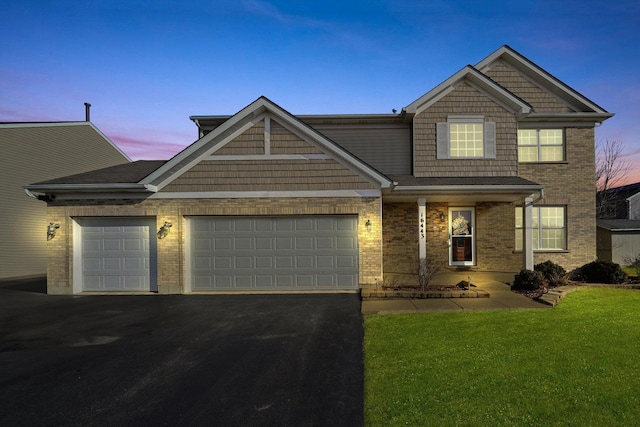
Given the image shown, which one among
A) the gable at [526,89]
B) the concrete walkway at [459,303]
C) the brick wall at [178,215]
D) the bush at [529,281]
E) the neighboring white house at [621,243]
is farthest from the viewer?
the neighboring white house at [621,243]

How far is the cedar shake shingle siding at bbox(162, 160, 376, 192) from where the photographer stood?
429 inches

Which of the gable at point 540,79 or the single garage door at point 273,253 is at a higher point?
the gable at point 540,79

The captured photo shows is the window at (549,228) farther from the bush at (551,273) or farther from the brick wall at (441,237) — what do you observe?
the bush at (551,273)

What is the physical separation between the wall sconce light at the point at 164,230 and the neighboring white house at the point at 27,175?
947 centimetres

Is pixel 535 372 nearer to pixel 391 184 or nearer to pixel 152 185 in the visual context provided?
pixel 391 184

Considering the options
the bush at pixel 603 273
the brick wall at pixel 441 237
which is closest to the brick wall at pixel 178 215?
the brick wall at pixel 441 237

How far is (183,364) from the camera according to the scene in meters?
5.46

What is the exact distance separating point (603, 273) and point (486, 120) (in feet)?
22.1

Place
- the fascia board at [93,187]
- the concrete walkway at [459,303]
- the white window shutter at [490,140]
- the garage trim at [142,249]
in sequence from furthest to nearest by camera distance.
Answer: the white window shutter at [490,140], the garage trim at [142,249], the fascia board at [93,187], the concrete walkway at [459,303]

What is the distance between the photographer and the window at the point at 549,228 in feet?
46.4

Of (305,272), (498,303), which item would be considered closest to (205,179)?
(305,272)

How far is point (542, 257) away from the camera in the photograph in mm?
13953

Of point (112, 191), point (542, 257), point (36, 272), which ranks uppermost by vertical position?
point (112, 191)

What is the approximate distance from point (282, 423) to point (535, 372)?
12.1ft
